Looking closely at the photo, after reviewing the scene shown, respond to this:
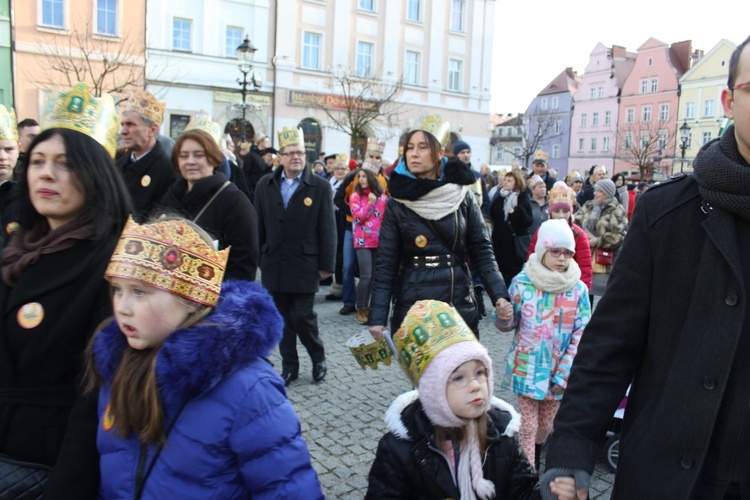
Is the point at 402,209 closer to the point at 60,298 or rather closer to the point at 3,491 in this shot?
the point at 60,298

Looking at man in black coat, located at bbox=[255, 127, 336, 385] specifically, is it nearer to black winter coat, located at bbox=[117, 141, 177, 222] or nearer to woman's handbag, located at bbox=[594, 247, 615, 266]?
black winter coat, located at bbox=[117, 141, 177, 222]

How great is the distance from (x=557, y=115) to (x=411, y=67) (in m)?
35.7

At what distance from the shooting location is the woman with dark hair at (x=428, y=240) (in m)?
3.91

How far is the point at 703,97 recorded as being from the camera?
51500 millimetres

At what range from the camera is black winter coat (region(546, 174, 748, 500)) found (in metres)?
1.58

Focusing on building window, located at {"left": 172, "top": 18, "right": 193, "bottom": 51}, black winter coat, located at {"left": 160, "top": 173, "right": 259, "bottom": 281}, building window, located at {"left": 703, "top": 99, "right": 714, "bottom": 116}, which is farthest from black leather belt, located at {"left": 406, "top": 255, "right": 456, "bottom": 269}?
building window, located at {"left": 703, "top": 99, "right": 714, "bottom": 116}

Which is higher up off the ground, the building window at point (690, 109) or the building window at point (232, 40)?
the building window at point (690, 109)

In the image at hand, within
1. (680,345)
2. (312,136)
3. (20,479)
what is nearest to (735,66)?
(680,345)

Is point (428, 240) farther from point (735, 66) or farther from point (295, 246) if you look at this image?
point (735, 66)

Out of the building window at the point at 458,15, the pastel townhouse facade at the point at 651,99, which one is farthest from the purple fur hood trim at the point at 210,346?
the pastel townhouse facade at the point at 651,99

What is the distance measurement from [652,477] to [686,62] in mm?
62660

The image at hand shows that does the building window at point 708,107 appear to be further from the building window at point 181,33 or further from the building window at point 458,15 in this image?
the building window at point 181,33

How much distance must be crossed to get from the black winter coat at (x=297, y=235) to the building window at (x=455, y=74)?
101 feet

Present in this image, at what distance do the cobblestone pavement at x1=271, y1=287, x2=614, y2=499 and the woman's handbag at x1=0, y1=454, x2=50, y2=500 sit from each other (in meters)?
1.85
